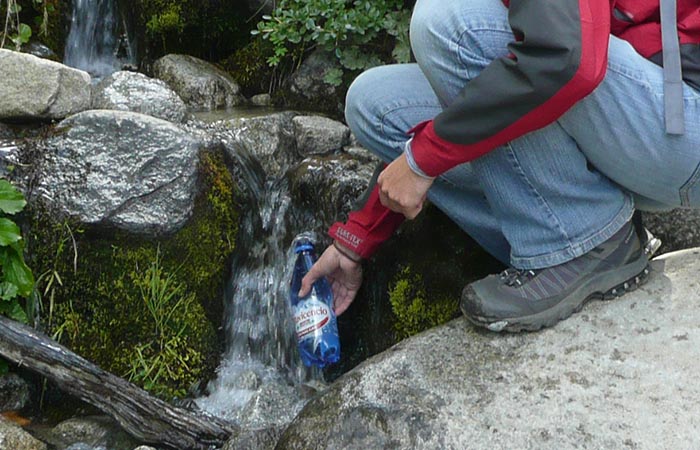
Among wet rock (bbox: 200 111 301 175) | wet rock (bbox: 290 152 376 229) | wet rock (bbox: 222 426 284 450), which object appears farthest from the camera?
wet rock (bbox: 200 111 301 175)

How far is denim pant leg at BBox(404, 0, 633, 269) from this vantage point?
2199 mm

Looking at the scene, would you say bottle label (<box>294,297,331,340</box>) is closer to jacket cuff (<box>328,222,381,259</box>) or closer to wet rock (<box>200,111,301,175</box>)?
jacket cuff (<box>328,222,381,259</box>)

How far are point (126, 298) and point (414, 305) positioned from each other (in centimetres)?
117

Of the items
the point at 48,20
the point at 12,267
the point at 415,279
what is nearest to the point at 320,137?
the point at 415,279

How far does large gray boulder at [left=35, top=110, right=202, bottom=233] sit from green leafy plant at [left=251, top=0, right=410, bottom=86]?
1245 millimetres

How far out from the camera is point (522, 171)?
2334 millimetres

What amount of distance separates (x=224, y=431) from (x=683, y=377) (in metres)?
1.59

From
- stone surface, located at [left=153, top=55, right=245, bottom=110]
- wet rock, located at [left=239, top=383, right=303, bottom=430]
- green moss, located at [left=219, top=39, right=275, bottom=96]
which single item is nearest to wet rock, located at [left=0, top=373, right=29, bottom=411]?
wet rock, located at [left=239, top=383, right=303, bottom=430]

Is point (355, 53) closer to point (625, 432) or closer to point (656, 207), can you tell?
point (656, 207)

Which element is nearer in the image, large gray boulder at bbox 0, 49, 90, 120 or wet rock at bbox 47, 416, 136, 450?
wet rock at bbox 47, 416, 136, 450

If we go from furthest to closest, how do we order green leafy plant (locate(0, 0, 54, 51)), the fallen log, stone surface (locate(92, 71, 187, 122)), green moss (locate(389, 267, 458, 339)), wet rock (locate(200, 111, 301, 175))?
green leafy plant (locate(0, 0, 54, 51)) → stone surface (locate(92, 71, 187, 122)) → wet rock (locate(200, 111, 301, 175)) → green moss (locate(389, 267, 458, 339)) → the fallen log

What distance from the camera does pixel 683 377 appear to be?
2.23 m

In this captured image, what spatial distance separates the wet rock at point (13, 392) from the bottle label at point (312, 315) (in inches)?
45.0

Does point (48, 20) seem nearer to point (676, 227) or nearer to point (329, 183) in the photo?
point (329, 183)
